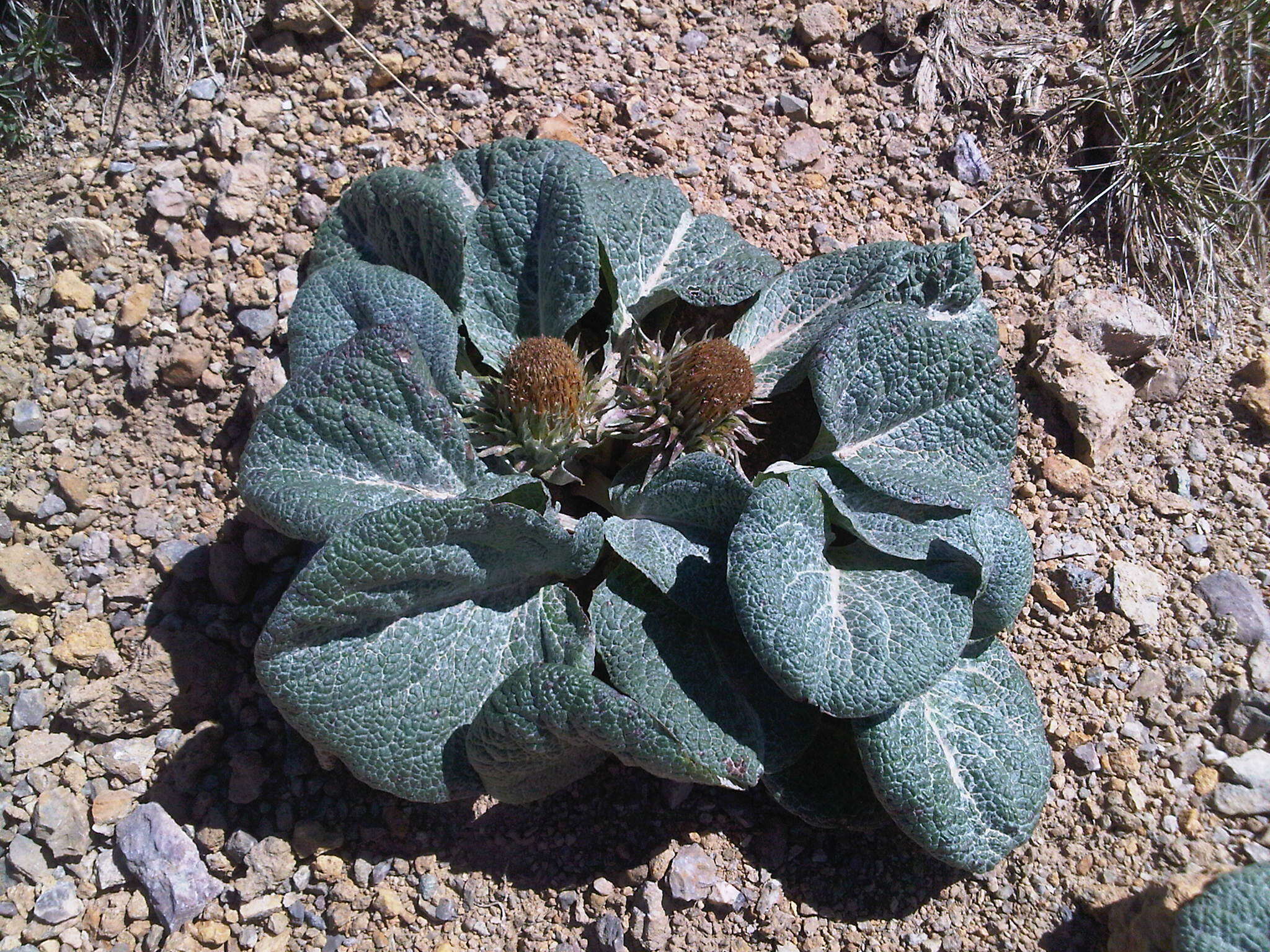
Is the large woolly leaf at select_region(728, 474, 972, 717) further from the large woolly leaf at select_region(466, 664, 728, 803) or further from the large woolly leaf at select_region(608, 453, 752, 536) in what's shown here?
the large woolly leaf at select_region(466, 664, 728, 803)

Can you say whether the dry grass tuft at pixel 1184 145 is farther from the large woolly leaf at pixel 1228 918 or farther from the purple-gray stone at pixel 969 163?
the large woolly leaf at pixel 1228 918

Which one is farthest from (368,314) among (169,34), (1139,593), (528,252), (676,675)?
(1139,593)

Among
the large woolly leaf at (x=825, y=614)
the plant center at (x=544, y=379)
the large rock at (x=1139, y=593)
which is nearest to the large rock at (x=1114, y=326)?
the large rock at (x=1139, y=593)

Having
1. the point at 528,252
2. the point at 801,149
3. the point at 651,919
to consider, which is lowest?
the point at 651,919

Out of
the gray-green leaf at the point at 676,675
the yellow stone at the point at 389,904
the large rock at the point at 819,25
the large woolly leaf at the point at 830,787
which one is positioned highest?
the large rock at the point at 819,25

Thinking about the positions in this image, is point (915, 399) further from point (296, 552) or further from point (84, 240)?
point (84, 240)

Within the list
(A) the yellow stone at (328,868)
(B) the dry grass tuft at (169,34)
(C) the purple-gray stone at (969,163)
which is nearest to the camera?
(A) the yellow stone at (328,868)
